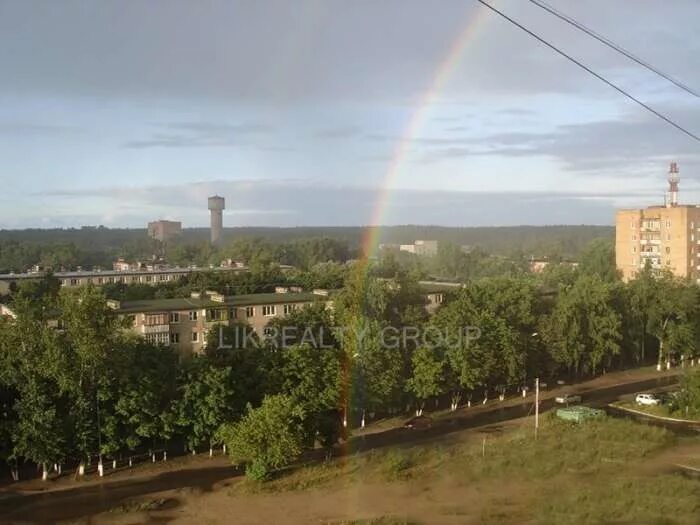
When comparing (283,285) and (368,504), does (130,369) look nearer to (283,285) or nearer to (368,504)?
(368,504)

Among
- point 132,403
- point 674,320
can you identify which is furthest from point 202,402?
point 674,320

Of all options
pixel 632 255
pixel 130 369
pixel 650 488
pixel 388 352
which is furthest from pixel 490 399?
pixel 632 255

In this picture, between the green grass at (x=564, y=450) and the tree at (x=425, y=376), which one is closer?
the green grass at (x=564, y=450)

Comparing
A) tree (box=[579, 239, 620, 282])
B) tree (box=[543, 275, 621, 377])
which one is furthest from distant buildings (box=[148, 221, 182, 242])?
tree (box=[543, 275, 621, 377])

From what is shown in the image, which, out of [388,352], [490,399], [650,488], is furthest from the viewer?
[490,399]

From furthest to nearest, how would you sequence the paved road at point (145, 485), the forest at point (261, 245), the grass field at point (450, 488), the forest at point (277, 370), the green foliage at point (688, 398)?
the forest at point (261, 245) → the green foliage at point (688, 398) → the forest at point (277, 370) → the paved road at point (145, 485) → the grass field at point (450, 488)

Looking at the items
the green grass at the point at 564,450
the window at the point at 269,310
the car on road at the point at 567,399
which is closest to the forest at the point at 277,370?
the car on road at the point at 567,399

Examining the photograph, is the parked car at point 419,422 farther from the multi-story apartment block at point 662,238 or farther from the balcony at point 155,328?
the multi-story apartment block at point 662,238
